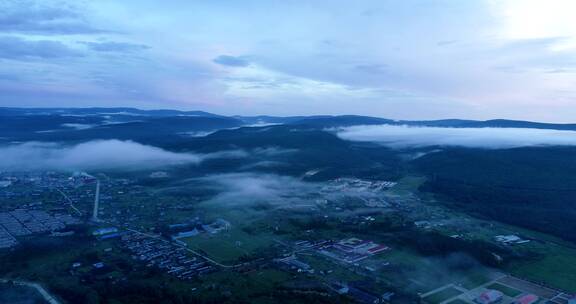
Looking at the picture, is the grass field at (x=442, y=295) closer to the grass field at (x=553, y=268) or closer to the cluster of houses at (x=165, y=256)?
the grass field at (x=553, y=268)


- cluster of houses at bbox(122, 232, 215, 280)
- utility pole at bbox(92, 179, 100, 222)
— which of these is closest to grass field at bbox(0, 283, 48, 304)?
cluster of houses at bbox(122, 232, 215, 280)

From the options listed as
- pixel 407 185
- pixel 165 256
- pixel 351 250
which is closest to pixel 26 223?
pixel 165 256

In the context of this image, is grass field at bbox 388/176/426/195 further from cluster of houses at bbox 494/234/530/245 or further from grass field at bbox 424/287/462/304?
grass field at bbox 424/287/462/304

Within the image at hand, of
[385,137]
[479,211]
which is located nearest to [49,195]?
[479,211]

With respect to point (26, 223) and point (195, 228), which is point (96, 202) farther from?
point (195, 228)

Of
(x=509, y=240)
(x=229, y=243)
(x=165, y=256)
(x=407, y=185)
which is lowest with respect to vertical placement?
(x=165, y=256)
